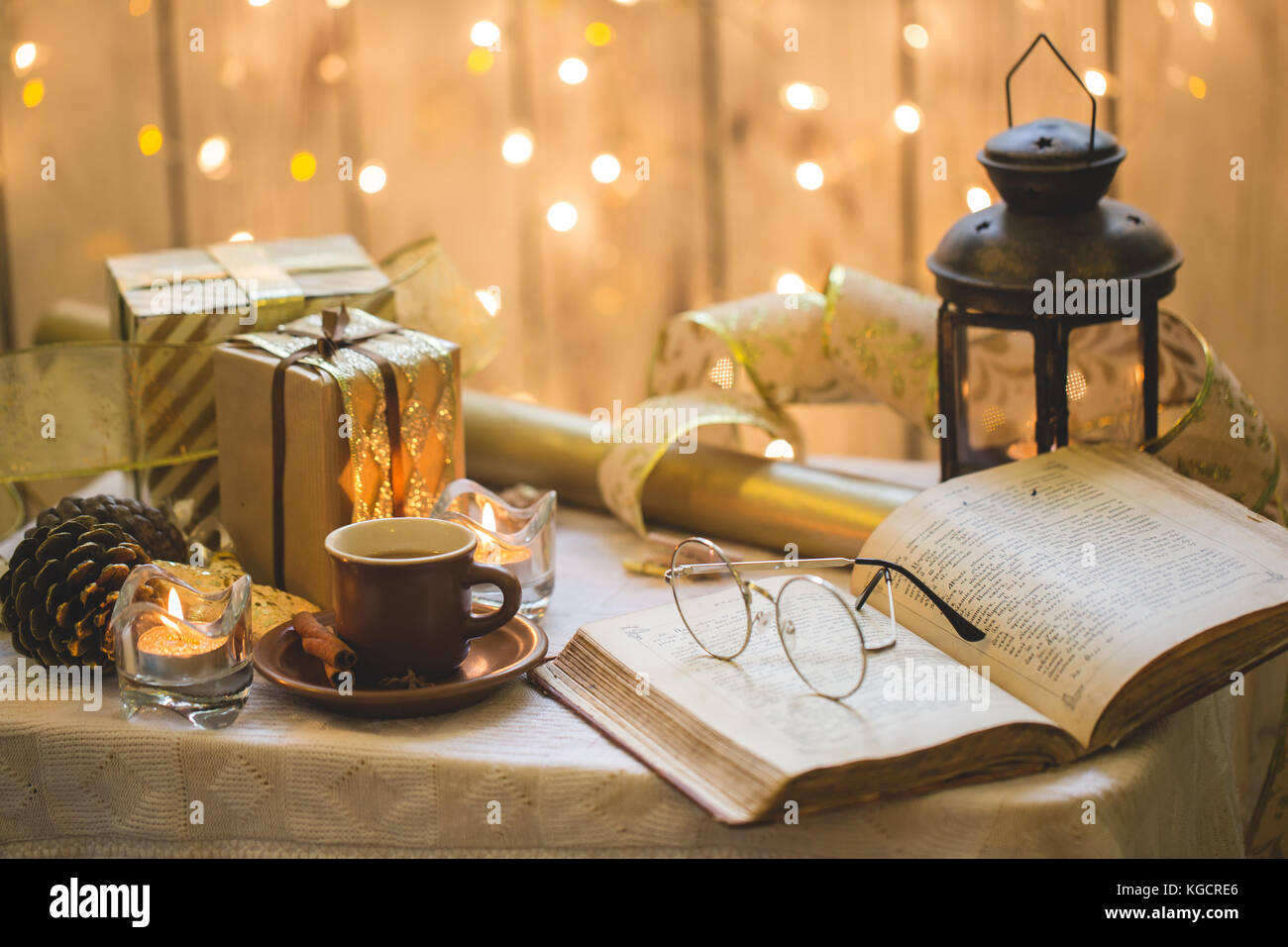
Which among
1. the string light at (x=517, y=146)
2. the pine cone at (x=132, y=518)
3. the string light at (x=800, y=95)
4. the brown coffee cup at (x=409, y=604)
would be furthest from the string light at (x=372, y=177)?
the brown coffee cup at (x=409, y=604)

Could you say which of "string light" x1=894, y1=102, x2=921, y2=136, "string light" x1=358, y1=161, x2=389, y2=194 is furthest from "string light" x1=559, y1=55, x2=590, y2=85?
"string light" x1=894, y1=102, x2=921, y2=136

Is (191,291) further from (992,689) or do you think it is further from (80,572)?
(992,689)

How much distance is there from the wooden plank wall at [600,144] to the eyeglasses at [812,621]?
0.75 m

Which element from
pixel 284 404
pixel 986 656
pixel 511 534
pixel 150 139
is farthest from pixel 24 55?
pixel 986 656

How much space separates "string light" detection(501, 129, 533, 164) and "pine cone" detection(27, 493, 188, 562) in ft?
2.50

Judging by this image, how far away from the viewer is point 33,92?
59.3 inches

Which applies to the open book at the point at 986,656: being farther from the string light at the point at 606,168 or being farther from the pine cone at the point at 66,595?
the string light at the point at 606,168

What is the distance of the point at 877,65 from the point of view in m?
1.54

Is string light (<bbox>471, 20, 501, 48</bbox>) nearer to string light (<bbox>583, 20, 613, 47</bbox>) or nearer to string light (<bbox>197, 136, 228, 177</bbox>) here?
string light (<bbox>583, 20, 613, 47</bbox>)

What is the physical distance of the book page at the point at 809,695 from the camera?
0.74 metres

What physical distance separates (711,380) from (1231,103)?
67 centimetres

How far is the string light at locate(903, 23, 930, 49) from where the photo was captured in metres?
1.52

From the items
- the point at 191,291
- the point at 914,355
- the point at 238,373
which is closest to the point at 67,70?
the point at 191,291

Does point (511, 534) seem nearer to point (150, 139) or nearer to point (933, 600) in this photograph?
point (933, 600)
